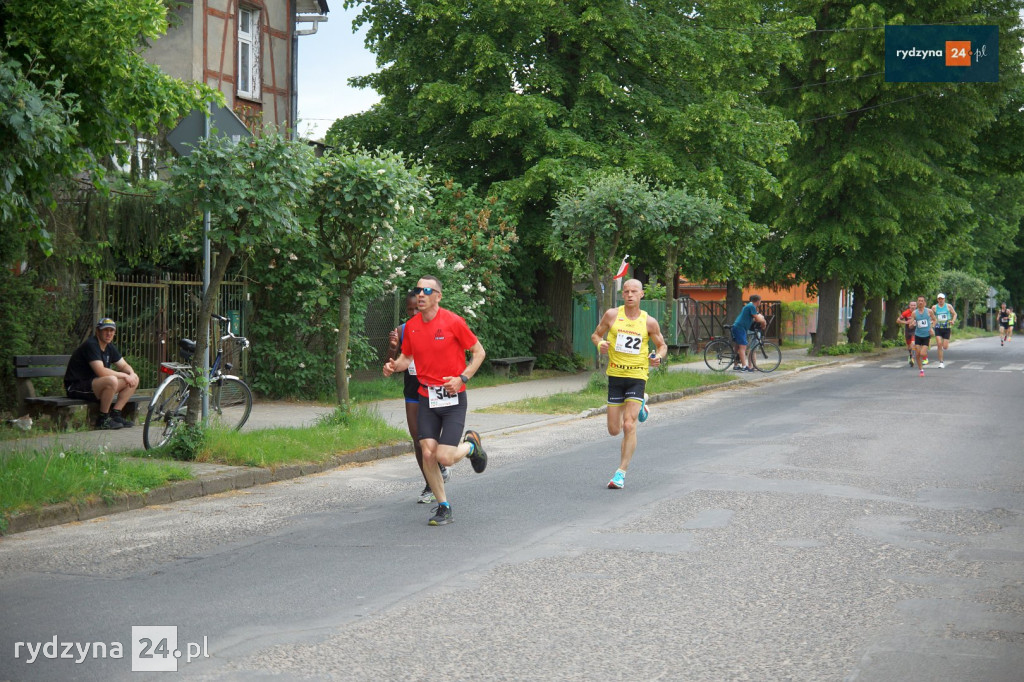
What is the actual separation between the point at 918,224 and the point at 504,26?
739 inches

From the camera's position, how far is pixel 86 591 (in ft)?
19.8

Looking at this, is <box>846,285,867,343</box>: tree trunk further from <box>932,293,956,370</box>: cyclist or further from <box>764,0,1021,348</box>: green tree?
<box>932,293,956,370</box>: cyclist

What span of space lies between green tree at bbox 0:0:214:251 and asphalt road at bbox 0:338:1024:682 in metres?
2.73

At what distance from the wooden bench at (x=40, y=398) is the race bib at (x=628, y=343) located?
667 cm

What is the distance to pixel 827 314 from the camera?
124 ft

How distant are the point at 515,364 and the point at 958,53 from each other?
1920 cm

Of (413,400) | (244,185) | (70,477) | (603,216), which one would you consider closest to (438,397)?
(413,400)

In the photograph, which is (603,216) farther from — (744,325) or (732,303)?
(732,303)

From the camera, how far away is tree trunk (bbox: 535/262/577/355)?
26766 mm

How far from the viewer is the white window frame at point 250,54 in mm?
24906

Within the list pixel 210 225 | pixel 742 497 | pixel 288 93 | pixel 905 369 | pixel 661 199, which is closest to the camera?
pixel 742 497

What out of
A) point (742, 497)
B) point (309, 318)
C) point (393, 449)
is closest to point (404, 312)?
point (309, 318)

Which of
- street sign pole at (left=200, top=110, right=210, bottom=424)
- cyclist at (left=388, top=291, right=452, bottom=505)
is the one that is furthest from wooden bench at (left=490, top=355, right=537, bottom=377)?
cyclist at (left=388, top=291, right=452, bottom=505)

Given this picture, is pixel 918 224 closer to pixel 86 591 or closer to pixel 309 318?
pixel 309 318
